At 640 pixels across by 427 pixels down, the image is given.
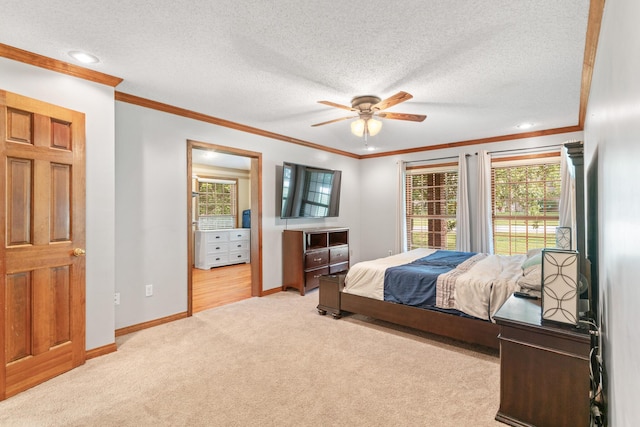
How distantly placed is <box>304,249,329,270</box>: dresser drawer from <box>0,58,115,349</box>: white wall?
2.58 metres

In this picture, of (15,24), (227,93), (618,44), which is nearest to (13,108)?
(15,24)

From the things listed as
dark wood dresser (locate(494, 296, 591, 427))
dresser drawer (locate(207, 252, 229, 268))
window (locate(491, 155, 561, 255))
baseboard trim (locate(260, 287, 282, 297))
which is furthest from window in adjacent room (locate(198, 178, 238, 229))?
dark wood dresser (locate(494, 296, 591, 427))

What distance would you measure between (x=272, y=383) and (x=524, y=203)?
4.67 metres

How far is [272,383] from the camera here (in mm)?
2307

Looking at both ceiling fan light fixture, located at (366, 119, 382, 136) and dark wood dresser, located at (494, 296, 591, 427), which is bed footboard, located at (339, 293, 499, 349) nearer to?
dark wood dresser, located at (494, 296, 591, 427)

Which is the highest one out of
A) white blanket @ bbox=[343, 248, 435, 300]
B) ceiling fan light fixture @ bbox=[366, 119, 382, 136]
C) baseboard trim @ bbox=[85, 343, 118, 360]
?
ceiling fan light fixture @ bbox=[366, 119, 382, 136]

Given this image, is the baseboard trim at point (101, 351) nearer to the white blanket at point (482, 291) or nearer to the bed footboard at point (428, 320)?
the bed footboard at point (428, 320)

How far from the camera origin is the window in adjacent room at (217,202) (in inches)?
301

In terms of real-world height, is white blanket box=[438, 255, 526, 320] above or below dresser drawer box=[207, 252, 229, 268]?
above

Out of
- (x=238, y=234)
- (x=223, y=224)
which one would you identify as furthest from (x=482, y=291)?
(x=223, y=224)

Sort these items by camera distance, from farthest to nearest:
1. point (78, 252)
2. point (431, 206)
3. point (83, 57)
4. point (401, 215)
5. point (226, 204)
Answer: point (226, 204) < point (401, 215) < point (431, 206) < point (78, 252) < point (83, 57)

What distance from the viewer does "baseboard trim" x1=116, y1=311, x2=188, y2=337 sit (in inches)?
126

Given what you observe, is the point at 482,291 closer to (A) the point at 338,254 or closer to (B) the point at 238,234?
(A) the point at 338,254

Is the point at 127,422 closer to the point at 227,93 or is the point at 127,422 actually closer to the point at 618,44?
the point at 227,93
